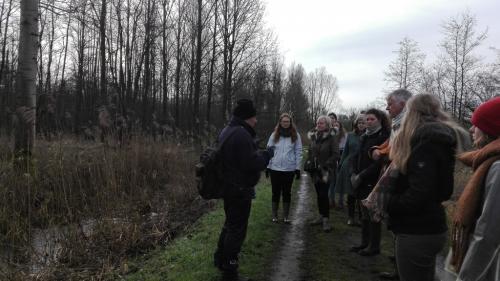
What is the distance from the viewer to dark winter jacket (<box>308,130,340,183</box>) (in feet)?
25.9

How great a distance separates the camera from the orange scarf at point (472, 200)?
253cm

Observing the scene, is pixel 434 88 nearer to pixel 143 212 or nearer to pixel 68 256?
pixel 143 212

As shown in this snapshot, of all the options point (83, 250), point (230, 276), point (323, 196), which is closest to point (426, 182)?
point (230, 276)

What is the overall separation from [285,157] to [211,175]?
3088 millimetres

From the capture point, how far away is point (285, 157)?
25.8 ft

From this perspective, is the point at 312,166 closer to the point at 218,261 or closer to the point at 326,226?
the point at 326,226

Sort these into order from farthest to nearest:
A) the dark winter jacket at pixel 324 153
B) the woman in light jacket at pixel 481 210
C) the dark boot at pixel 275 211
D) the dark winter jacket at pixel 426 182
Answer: the dark boot at pixel 275 211 → the dark winter jacket at pixel 324 153 → the dark winter jacket at pixel 426 182 → the woman in light jacket at pixel 481 210

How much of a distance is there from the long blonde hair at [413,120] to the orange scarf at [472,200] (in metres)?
0.60

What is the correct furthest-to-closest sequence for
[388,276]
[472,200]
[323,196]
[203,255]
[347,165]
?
1. [347,165]
2. [323,196]
3. [203,255]
4. [388,276]
5. [472,200]

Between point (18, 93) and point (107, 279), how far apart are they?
203 inches

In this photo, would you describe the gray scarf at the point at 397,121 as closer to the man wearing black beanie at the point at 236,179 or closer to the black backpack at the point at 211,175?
the man wearing black beanie at the point at 236,179

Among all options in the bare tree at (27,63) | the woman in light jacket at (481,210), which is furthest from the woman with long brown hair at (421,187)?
the bare tree at (27,63)

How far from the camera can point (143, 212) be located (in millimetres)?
8672

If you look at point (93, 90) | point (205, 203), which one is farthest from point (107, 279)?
point (93, 90)
